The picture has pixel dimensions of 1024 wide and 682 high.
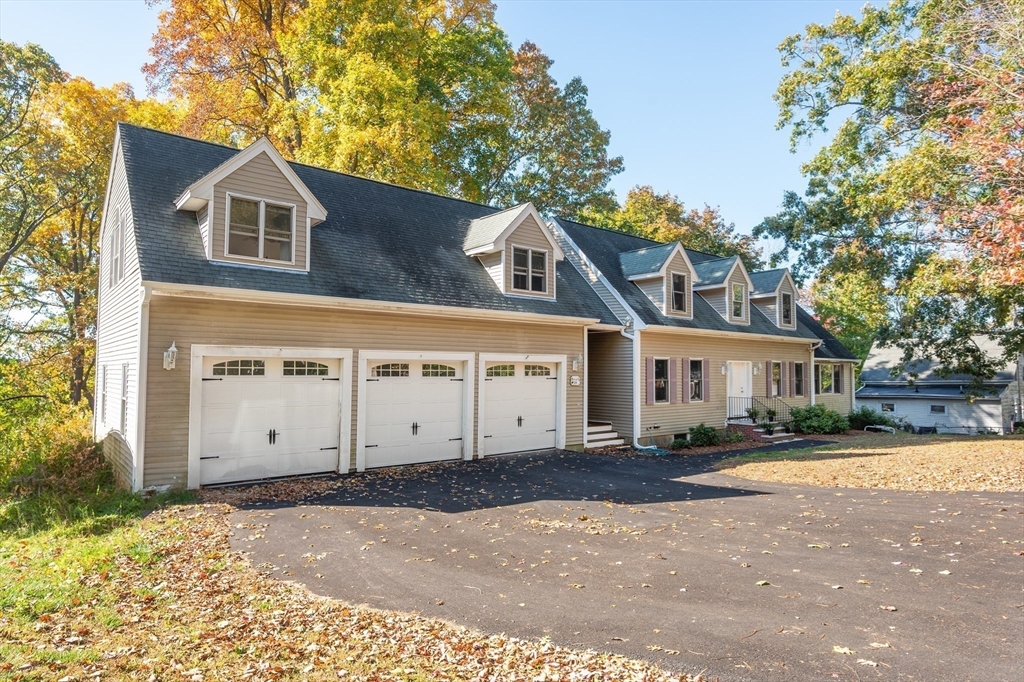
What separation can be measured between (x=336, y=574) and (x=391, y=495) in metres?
3.91

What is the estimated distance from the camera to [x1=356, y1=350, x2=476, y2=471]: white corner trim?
11930 mm

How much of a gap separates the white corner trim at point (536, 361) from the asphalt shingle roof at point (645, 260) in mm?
4445

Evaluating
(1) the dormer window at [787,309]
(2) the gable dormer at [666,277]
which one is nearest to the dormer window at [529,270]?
(2) the gable dormer at [666,277]

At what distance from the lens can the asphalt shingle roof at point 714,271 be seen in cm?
2109

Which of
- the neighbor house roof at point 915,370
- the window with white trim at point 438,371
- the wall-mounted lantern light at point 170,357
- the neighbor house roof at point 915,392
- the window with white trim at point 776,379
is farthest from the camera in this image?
the neighbor house roof at point 915,392

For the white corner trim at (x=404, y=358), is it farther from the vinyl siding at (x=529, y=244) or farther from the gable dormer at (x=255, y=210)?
the vinyl siding at (x=529, y=244)

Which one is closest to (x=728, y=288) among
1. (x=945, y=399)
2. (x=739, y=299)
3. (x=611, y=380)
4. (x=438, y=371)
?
(x=739, y=299)

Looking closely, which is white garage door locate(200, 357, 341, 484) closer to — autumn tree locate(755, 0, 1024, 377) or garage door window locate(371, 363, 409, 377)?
garage door window locate(371, 363, 409, 377)

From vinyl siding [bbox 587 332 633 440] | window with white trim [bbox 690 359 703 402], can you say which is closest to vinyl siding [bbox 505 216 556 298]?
vinyl siding [bbox 587 332 633 440]

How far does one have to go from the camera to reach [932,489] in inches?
421

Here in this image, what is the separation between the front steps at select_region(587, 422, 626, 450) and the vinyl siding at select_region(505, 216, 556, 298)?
14.3 feet

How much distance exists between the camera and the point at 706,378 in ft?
66.2

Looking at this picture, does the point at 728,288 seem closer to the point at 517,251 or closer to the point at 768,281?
the point at 768,281

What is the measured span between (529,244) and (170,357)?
29.5 ft
